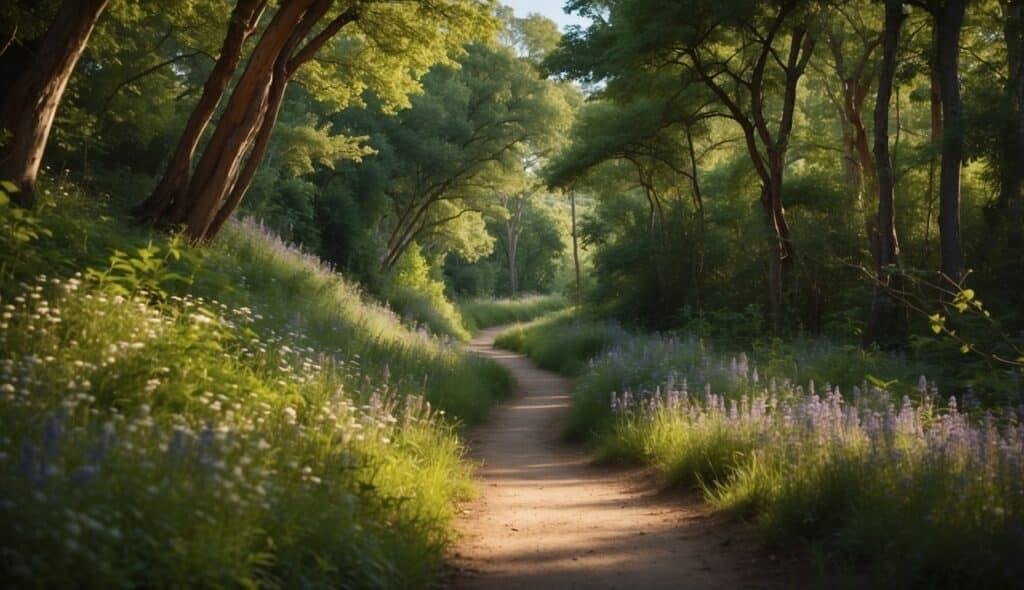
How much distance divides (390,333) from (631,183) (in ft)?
61.6

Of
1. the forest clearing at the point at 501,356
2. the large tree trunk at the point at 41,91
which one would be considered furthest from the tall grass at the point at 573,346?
the large tree trunk at the point at 41,91

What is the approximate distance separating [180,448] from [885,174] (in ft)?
46.7

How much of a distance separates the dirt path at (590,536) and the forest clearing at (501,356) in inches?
1.9

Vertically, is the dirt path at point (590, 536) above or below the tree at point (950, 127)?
below

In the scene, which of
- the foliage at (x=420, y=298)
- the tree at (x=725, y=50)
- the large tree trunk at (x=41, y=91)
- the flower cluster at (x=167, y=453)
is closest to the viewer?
the flower cluster at (x=167, y=453)

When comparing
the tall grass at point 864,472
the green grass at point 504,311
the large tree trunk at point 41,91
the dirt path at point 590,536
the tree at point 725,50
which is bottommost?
the dirt path at point 590,536

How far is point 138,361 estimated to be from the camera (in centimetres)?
604

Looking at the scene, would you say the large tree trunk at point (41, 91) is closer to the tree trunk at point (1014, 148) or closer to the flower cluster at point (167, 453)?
the flower cluster at point (167, 453)

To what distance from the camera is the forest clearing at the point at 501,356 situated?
4422 mm

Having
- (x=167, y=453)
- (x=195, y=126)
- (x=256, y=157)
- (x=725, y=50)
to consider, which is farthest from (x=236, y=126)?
(x=725, y=50)

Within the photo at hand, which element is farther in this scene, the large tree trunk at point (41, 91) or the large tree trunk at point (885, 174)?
the large tree trunk at point (885, 174)

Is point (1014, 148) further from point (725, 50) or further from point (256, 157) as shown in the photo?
point (256, 157)

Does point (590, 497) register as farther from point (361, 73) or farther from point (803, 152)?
point (803, 152)

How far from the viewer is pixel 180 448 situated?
4.04 m
